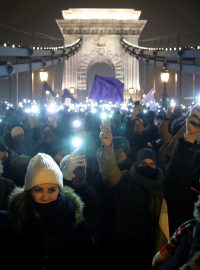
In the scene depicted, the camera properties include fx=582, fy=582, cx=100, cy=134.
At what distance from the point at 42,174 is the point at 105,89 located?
55.1ft

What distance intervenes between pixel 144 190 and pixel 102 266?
1.13 m

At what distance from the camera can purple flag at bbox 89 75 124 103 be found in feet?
67.0

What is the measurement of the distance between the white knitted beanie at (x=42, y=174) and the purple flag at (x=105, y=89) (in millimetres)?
16242

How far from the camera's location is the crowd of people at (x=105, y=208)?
358cm

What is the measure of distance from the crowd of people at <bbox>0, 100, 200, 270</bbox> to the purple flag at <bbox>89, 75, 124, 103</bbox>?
12285 millimetres

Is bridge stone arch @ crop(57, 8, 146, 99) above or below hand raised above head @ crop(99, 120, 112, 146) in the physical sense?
above

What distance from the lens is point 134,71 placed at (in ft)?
213

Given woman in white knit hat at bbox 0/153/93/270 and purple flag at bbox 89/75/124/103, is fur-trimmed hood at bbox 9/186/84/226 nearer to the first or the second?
woman in white knit hat at bbox 0/153/93/270

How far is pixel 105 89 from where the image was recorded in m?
20.7

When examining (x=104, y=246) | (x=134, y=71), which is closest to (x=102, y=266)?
(x=104, y=246)

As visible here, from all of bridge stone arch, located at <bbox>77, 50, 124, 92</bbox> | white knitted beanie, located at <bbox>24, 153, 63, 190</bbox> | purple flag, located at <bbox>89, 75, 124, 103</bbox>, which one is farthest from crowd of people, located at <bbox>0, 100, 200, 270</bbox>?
bridge stone arch, located at <bbox>77, 50, 124, 92</bbox>

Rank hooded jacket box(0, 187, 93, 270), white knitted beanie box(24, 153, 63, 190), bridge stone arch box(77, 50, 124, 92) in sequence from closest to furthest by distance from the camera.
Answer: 1. hooded jacket box(0, 187, 93, 270)
2. white knitted beanie box(24, 153, 63, 190)
3. bridge stone arch box(77, 50, 124, 92)

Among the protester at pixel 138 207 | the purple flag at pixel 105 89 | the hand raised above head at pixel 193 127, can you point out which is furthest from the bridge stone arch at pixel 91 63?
the hand raised above head at pixel 193 127

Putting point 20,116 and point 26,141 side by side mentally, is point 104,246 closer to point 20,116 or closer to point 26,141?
point 26,141
